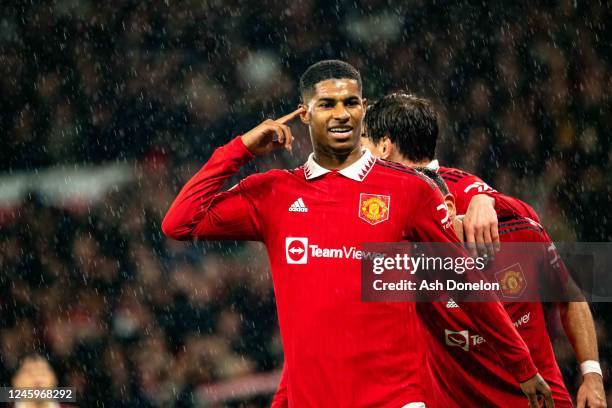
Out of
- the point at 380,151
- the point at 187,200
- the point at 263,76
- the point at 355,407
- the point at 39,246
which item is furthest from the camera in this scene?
the point at 263,76

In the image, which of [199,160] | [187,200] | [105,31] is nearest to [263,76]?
[199,160]

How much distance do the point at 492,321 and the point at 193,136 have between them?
5120 millimetres

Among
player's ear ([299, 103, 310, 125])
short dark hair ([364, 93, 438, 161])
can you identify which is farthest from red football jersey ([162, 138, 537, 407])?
short dark hair ([364, 93, 438, 161])

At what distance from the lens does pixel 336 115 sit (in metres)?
3.03

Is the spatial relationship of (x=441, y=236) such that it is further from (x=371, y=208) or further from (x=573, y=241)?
(x=573, y=241)

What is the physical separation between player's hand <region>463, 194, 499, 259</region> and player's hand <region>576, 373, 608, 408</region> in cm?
75

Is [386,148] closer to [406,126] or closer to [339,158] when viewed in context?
[406,126]

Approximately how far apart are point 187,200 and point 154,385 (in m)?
4.13

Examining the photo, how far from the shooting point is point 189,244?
750cm

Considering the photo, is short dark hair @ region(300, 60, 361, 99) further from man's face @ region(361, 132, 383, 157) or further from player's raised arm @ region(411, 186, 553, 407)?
man's face @ region(361, 132, 383, 157)

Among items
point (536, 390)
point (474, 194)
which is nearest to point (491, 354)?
point (536, 390)

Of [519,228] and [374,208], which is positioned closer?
[374,208]

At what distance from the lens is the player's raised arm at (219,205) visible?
10.2 feet

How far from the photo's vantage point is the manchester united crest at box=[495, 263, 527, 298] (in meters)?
3.62
